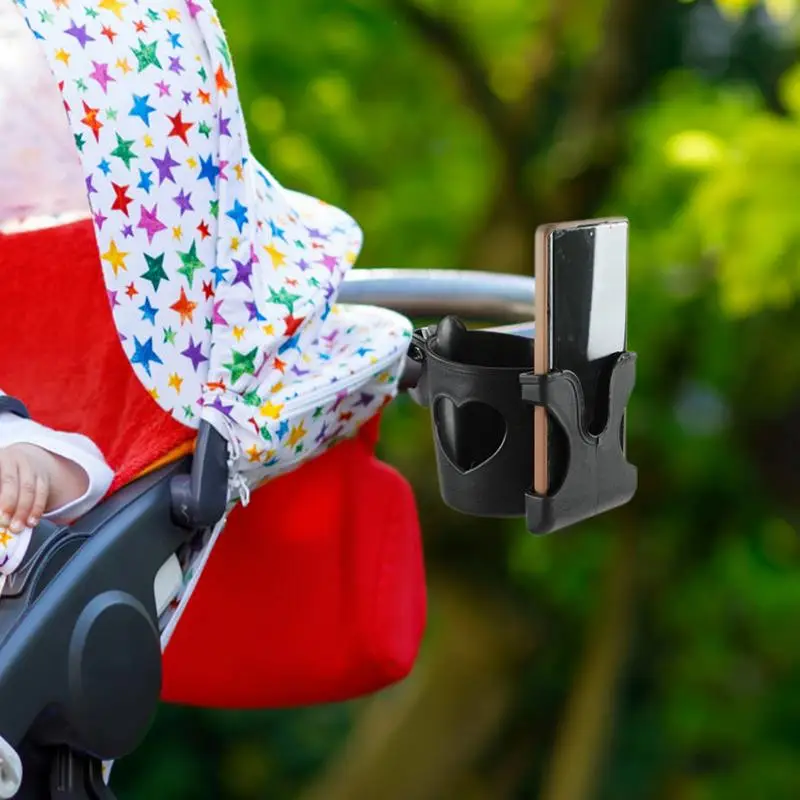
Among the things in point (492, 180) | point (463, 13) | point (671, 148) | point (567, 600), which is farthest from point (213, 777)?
point (671, 148)

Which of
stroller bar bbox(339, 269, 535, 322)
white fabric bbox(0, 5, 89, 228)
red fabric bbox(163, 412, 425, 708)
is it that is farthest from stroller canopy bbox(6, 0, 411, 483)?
stroller bar bbox(339, 269, 535, 322)

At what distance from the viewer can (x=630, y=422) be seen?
3637 millimetres

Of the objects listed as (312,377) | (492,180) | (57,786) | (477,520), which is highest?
(312,377)

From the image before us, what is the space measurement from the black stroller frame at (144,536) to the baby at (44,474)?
0.01m

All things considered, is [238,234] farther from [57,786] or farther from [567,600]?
[567,600]

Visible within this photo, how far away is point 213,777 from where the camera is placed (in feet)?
15.8

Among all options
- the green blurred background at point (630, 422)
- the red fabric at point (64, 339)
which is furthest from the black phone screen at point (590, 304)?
the green blurred background at point (630, 422)

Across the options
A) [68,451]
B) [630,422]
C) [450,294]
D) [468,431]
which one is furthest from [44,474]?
[630,422]

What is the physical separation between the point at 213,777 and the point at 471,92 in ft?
8.41

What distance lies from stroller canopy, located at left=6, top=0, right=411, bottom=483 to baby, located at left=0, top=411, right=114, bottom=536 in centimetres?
6

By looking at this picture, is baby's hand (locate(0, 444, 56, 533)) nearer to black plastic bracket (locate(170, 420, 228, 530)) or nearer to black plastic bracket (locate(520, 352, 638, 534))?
black plastic bracket (locate(170, 420, 228, 530))

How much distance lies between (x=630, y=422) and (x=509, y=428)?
2.70m

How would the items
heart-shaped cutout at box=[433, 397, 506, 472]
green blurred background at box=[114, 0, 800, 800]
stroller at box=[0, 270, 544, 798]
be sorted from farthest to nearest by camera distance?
green blurred background at box=[114, 0, 800, 800] < heart-shaped cutout at box=[433, 397, 506, 472] < stroller at box=[0, 270, 544, 798]

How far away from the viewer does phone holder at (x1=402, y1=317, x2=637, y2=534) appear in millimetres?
931
